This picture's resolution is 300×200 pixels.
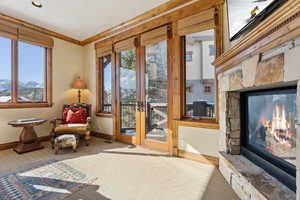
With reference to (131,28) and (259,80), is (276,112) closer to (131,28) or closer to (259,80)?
(259,80)

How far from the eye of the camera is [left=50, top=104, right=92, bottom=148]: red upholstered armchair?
3283mm

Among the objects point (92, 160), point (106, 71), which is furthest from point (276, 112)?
point (106, 71)

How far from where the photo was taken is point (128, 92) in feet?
12.0

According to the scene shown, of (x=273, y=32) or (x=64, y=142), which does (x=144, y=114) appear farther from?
(x=273, y=32)

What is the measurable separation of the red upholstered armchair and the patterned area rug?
3.33 feet

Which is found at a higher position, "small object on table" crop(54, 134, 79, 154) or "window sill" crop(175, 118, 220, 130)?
"window sill" crop(175, 118, 220, 130)

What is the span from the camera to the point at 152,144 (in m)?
3.18

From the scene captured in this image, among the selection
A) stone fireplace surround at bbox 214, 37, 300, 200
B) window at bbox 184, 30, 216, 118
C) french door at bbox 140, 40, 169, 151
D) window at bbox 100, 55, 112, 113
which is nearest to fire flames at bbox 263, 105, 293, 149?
stone fireplace surround at bbox 214, 37, 300, 200

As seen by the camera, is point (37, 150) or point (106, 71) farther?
point (106, 71)

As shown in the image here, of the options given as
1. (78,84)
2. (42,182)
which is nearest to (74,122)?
(78,84)

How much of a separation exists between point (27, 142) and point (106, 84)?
84.1 inches

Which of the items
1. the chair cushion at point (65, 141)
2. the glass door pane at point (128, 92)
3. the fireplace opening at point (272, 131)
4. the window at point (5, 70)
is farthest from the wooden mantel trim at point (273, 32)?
the window at point (5, 70)

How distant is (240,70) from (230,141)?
3.13ft

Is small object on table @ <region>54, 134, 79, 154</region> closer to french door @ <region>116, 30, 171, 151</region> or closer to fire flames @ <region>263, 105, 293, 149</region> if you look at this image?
french door @ <region>116, 30, 171, 151</region>
